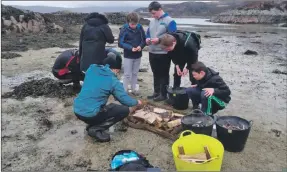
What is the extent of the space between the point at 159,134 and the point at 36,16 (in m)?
21.1

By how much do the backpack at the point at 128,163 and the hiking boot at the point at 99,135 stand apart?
1.22 m

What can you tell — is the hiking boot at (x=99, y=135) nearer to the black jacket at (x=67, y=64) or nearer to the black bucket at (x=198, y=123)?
the black bucket at (x=198, y=123)

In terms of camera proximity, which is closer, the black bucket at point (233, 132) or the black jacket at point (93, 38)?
the black bucket at point (233, 132)

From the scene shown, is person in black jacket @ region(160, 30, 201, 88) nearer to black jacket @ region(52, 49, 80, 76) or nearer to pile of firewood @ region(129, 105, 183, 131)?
pile of firewood @ region(129, 105, 183, 131)

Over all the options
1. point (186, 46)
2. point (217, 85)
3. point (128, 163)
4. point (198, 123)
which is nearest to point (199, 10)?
point (186, 46)

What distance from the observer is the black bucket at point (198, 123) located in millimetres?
4393

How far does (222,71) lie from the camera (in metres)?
10.2

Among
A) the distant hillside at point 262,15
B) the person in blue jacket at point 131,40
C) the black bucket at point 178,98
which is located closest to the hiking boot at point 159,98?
the black bucket at point 178,98

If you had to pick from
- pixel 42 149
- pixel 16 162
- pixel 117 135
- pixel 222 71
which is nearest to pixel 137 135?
pixel 117 135

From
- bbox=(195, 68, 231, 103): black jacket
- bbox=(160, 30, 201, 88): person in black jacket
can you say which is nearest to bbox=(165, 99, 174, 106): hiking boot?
bbox=(160, 30, 201, 88): person in black jacket

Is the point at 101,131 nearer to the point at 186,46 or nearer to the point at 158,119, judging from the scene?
the point at 158,119

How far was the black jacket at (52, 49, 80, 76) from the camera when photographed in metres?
7.07

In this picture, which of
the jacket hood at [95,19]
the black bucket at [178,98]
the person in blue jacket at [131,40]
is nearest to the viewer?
the black bucket at [178,98]

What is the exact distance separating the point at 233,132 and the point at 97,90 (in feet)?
6.60
